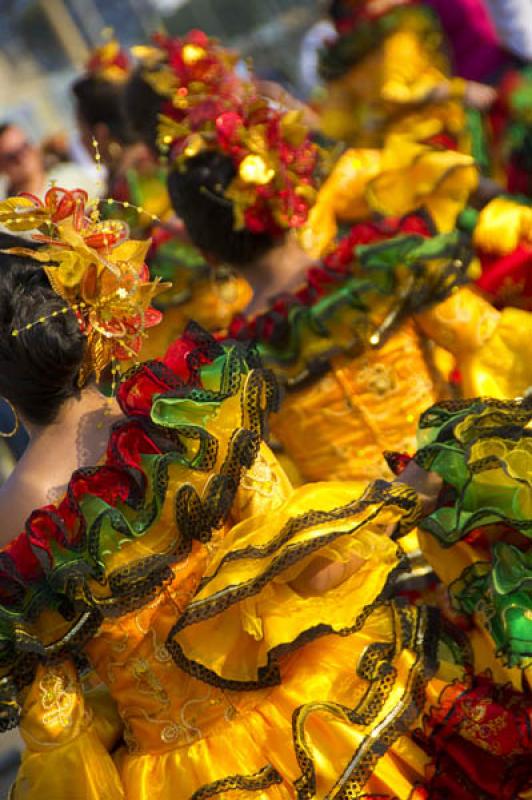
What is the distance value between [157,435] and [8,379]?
304 mm

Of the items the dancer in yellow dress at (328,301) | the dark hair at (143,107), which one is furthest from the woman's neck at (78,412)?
the dark hair at (143,107)

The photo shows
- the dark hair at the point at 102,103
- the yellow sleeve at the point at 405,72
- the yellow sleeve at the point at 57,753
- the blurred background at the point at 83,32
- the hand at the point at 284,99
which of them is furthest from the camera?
the blurred background at the point at 83,32

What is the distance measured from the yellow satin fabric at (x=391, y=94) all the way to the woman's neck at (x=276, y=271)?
71.8 inches

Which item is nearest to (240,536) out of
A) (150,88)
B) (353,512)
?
(353,512)

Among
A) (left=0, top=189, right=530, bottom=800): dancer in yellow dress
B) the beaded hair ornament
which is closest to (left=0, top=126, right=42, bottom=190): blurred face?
the beaded hair ornament

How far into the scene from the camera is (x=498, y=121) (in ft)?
15.5

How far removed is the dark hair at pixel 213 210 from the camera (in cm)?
304

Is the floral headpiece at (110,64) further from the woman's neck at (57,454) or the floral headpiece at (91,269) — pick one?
the woman's neck at (57,454)

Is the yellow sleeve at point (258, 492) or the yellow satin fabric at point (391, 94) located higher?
the yellow sleeve at point (258, 492)

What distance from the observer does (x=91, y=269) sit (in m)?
2.07

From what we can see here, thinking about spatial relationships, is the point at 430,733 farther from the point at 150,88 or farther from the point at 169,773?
the point at 150,88

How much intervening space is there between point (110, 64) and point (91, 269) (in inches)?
144

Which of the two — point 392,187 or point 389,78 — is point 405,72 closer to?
point 389,78

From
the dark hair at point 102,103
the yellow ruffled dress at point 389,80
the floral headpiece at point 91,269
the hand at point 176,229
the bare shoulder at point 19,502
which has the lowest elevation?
the yellow ruffled dress at point 389,80
